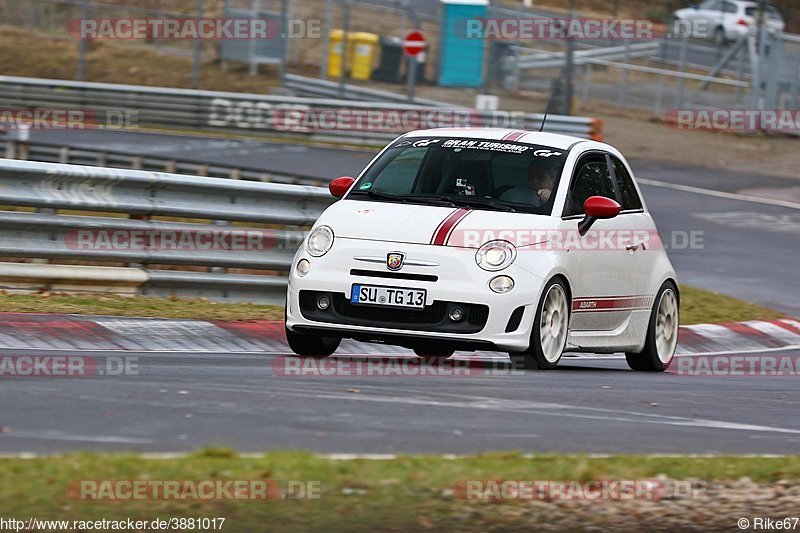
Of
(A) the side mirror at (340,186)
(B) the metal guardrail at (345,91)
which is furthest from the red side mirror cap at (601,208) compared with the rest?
(B) the metal guardrail at (345,91)

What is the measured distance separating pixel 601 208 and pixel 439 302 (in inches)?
59.0

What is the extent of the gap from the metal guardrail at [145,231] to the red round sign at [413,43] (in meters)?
23.1

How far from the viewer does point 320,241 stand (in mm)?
9836

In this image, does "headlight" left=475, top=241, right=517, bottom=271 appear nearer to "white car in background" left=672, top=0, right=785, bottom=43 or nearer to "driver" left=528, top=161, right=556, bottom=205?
"driver" left=528, top=161, right=556, bottom=205

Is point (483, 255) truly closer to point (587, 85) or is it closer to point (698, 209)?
point (698, 209)

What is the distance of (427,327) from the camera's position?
949 cm

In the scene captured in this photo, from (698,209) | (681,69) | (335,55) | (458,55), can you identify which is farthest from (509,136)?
(335,55)

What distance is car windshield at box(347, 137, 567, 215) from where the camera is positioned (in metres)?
10.3

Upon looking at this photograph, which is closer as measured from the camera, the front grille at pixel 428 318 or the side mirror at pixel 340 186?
the front grille at pixel 428 318

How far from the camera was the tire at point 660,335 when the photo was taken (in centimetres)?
1156

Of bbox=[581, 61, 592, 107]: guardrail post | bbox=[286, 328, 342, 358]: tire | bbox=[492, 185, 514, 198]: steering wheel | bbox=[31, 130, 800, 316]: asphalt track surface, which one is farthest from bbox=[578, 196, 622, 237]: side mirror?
bbox=[581, 61, 592, 107]: guardrail post

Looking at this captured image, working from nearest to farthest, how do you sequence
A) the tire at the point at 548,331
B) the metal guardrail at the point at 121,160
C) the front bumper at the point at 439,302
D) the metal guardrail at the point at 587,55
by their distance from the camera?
1. the front bumper at the point at 439,302
2. the tire at the point at 548,331
3. the metal guardrail at the point at 121,160
4. the metal guardrail at the point at 587,55

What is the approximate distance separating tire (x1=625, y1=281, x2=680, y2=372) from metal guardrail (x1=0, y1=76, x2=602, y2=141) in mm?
22050

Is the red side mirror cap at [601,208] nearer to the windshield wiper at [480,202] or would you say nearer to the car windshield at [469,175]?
the car windshield at [469,175]
